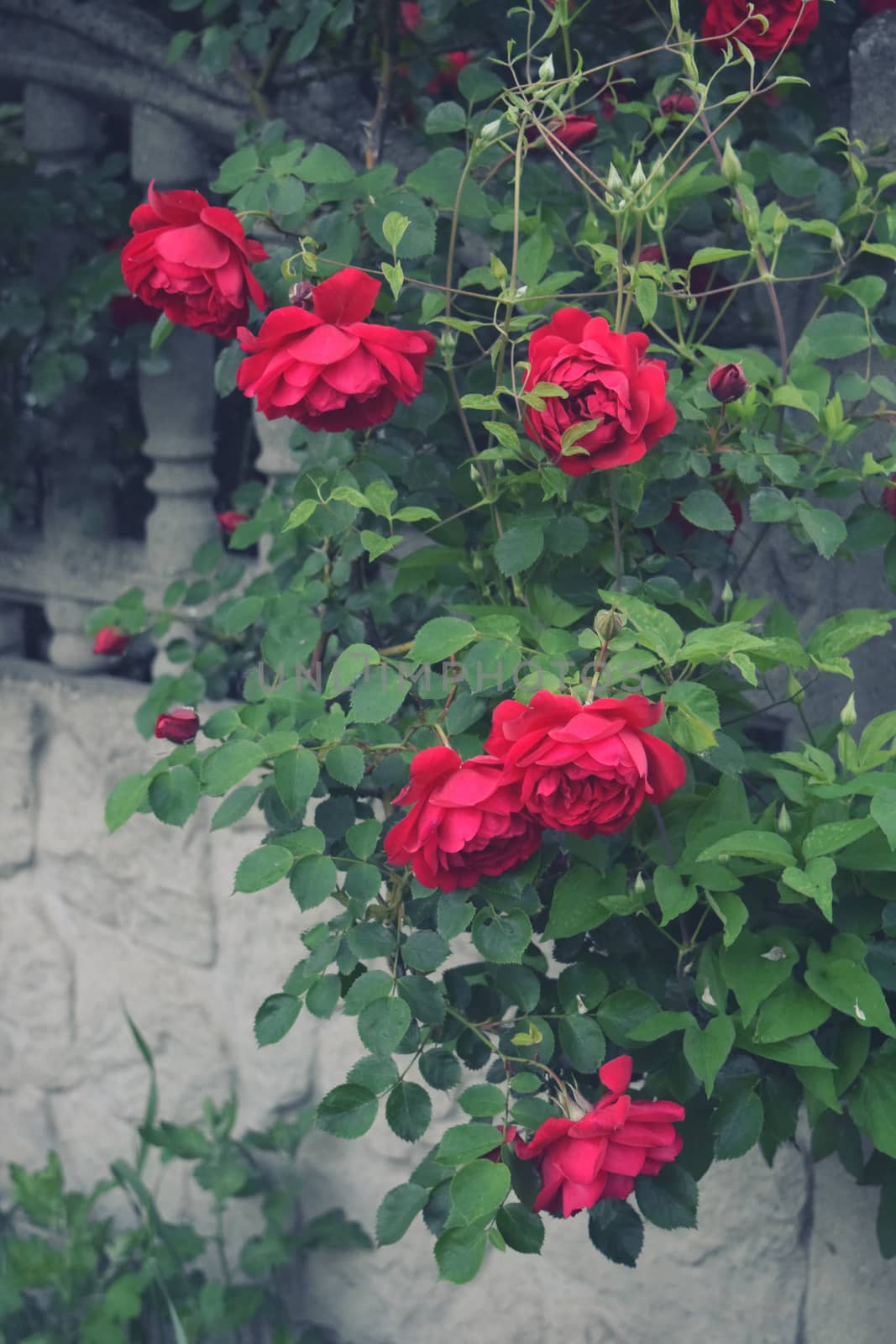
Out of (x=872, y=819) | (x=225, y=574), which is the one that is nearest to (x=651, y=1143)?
(x=872, y=819)

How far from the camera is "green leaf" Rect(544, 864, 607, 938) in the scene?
110 cm

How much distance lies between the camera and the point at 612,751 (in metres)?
0.87

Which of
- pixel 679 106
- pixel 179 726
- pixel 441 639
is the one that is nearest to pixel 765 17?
pixel 679 106

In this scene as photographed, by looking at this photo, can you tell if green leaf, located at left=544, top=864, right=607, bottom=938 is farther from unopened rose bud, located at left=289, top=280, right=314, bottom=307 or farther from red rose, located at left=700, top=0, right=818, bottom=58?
red rose, located at left=700, top=0, right=818, bottom=58

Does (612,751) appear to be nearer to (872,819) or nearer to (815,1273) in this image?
(872,819)

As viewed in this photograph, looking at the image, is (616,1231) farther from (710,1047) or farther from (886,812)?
(886,812)

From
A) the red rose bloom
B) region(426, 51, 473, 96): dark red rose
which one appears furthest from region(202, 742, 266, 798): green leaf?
region(426, 51, 473, 96): dark red rose

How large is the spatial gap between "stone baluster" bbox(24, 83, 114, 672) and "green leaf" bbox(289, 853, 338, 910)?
0.99m

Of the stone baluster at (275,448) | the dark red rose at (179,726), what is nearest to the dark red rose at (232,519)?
the stone baluster at (275,448)

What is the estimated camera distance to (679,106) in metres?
1.27

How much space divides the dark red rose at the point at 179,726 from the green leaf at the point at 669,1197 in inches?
23.6

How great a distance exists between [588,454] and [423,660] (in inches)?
8.6

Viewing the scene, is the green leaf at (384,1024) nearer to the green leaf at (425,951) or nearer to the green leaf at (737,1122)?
the green leaf at (425,951)

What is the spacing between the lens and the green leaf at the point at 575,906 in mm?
1104
